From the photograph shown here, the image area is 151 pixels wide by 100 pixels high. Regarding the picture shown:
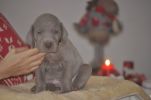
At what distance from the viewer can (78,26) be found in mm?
2541

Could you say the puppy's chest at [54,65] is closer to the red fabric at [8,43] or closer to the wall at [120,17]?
the red fabric at [8,43]

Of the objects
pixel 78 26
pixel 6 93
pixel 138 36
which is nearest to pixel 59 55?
pixel 6 93

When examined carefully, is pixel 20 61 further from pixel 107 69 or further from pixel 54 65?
pixel 107 69

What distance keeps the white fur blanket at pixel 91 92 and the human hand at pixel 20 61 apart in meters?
0.08

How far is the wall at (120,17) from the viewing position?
2496mm

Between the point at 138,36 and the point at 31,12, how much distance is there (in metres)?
0.92

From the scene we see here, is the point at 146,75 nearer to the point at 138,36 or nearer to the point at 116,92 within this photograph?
the point at 138,36

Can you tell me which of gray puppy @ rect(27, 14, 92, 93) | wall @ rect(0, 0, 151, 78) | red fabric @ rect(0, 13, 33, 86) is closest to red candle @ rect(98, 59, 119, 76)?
wall @ rect(0, 0, 151, 78)

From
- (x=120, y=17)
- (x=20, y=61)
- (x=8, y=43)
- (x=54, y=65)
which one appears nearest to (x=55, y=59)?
(x=54, y=65)

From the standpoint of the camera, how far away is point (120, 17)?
2.61 meters

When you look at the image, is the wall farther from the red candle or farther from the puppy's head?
the puppy's head

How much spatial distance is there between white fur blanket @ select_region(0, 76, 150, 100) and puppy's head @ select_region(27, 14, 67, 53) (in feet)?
0.58

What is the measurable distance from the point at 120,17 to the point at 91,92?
1475mm

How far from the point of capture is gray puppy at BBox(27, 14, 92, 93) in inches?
47.2
